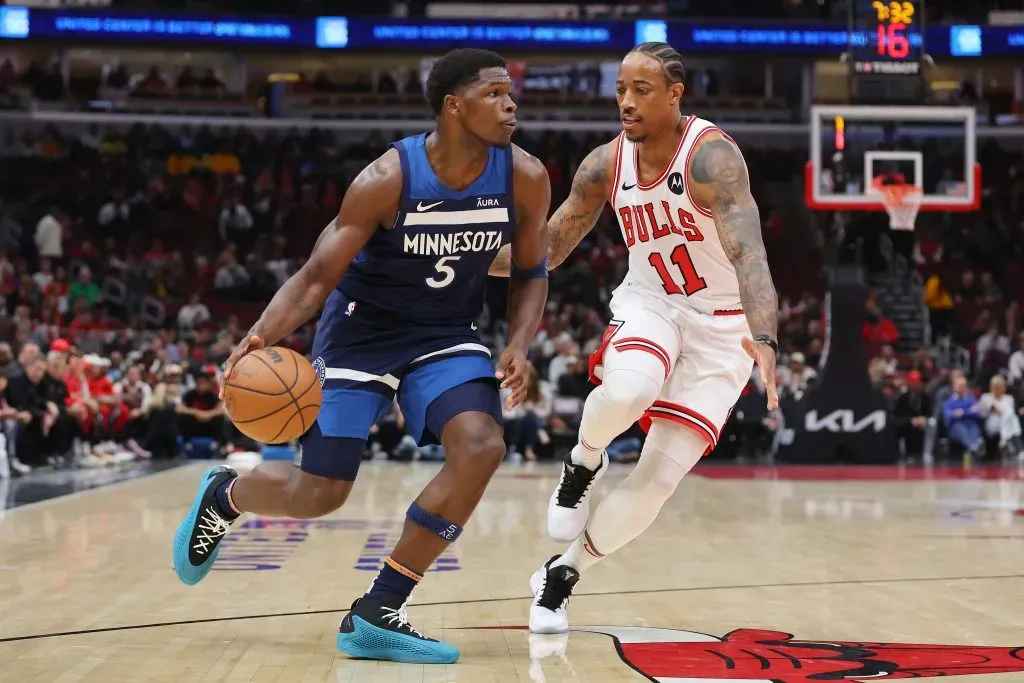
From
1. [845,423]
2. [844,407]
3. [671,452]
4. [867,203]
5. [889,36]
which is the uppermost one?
[889,36]

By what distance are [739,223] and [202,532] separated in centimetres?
224

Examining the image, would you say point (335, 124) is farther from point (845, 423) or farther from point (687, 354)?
point (687, 354)

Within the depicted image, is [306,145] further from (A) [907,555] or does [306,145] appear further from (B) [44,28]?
(A) [907,555]

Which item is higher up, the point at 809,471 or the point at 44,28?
the point at 44,28

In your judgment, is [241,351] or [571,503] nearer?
[241,351]

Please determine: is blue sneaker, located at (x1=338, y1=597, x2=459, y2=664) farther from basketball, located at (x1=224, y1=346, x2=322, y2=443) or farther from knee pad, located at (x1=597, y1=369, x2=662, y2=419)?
knee pad, located at (x1=597, y1=369, x2=662, y2=419)

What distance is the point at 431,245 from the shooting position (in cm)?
467

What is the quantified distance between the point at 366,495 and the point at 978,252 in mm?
16822

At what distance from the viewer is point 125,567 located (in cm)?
662

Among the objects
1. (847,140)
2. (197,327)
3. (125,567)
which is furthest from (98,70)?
(125,567)

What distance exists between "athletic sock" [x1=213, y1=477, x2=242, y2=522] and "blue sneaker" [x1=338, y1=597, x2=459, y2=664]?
0.70m

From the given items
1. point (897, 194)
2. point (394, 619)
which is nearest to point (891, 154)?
point (897, 194)

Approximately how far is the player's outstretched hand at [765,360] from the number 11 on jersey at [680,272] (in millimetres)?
699

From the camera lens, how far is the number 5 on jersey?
473cm
